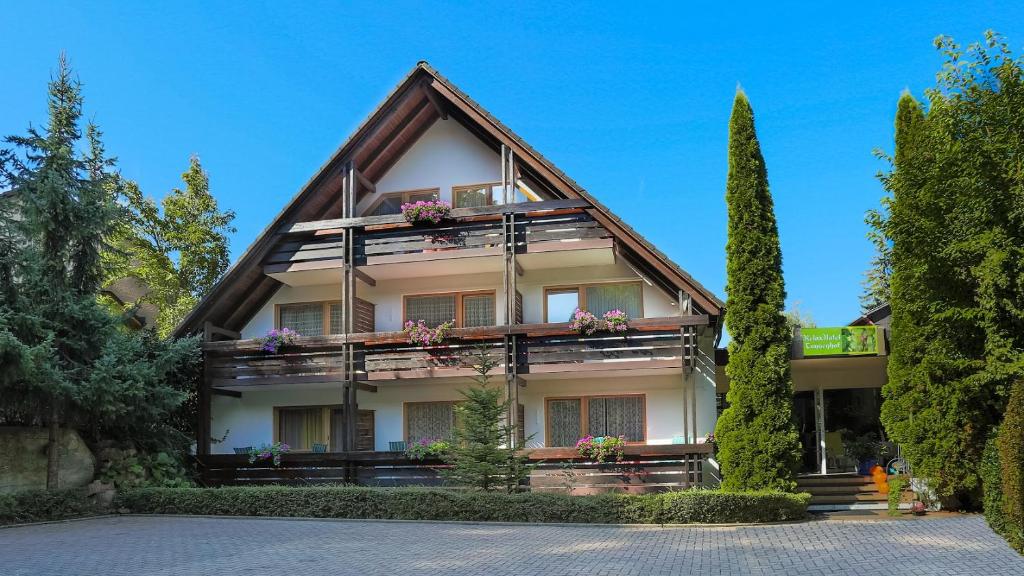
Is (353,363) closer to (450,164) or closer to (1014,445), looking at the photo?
(450,164)

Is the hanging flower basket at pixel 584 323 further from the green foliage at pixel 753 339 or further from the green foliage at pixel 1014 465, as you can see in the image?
the green foliage at pixel 1014 465

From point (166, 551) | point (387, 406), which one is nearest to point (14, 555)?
point (166, 551)

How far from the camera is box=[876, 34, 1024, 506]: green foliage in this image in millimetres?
15008

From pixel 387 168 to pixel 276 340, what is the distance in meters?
5.22

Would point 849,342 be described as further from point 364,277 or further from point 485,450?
point 364,277

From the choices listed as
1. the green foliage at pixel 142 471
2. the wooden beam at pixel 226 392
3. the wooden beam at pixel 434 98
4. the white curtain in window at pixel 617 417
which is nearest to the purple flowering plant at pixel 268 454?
the green foliage at pixel 142 471

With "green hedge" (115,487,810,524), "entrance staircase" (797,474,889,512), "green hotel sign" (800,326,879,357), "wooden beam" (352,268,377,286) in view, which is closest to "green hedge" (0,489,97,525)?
"green hedge" (115,487,810,524)

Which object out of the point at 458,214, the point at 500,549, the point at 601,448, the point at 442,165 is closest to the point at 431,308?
the point at 458,214

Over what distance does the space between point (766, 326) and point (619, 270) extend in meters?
4.27

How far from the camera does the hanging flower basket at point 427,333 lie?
19.5 meters

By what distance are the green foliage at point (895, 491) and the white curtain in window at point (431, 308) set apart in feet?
34.6

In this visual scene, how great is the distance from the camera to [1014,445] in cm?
1087

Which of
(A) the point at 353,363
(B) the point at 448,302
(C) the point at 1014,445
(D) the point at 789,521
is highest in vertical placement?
(B) the point at 448,302

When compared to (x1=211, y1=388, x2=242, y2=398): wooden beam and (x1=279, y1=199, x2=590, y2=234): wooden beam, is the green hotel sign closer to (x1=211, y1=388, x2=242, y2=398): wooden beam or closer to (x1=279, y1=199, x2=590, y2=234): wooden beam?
(x1=279, y1=199, x2=590, y2=234): wooden beam
